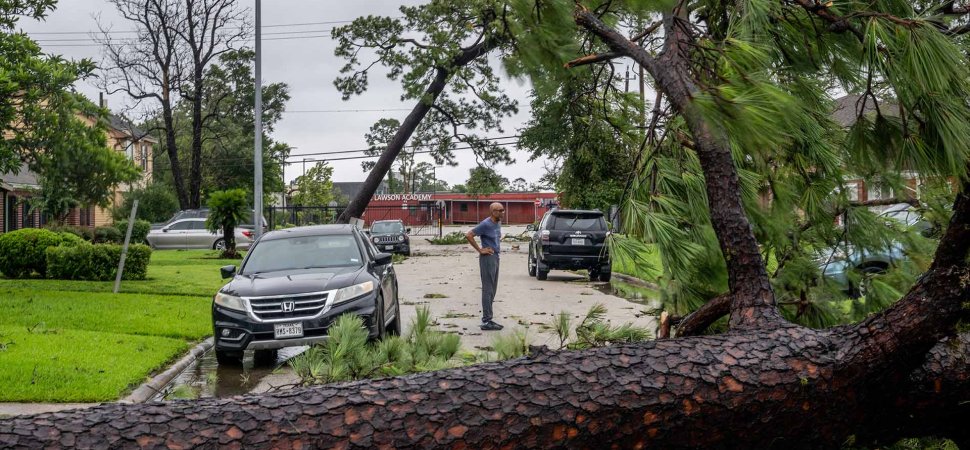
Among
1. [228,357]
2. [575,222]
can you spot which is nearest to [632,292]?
[228,357]

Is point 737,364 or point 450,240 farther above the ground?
point 737,364

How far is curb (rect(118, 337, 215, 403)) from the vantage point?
24.0ft

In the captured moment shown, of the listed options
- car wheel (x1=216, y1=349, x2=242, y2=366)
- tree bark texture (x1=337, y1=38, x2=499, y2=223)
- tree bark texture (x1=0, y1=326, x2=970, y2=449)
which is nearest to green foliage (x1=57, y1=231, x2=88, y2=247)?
tree bark texture (x1=337, y1=38, x2=499, y2=223)

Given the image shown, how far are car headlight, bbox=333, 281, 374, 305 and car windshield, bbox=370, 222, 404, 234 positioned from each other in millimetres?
25099

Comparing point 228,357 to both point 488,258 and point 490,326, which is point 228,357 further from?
point 488,258

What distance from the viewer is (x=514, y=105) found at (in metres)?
28.2

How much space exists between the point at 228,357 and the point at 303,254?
1.67 meters

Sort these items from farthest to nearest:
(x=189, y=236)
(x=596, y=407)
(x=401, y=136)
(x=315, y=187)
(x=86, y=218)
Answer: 1. (x=315, y=187)
2. (x=86, y=218)
3. (x=189, y=236)
4. (x=401, y=136)
5. (x=596, y=407)

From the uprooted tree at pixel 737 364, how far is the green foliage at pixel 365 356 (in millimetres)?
947

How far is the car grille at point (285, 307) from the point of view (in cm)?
866

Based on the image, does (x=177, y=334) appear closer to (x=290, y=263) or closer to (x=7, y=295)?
(x=290, y=263)

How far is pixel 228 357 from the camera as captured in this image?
8992 mm

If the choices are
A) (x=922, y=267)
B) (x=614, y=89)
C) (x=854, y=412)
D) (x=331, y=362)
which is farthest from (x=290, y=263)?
(x=854, y=412)

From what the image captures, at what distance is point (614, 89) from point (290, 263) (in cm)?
623
